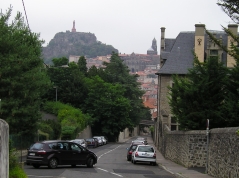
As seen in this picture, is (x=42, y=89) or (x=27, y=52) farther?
(x=42, y=89)

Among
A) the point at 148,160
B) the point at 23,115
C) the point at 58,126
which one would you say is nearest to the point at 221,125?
the point at 148,160

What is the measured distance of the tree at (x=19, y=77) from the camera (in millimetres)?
30219

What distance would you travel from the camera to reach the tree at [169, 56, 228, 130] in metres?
28.9

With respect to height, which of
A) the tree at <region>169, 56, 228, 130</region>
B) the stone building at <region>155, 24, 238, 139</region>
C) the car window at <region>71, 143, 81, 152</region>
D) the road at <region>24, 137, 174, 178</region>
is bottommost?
the road at <region>24, 137, 174, 178</region>

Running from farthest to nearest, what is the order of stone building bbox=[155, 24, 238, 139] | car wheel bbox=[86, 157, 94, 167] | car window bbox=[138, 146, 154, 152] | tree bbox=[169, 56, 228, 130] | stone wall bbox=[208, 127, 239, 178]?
stone building bbox=[155, 24, 238, 139]
car window bbox=[138, 146, 154, 152]
tree bbox=[169, 56, 228, 130]
car wheel bbox=[86, 157, 94, 167]
stone wall bbox=[208, 127, 239, 178]

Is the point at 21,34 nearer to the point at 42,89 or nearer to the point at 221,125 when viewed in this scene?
the point at 42,89

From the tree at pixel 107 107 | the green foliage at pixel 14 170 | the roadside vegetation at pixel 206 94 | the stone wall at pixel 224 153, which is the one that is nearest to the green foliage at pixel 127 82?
the tree at pixel 107 107

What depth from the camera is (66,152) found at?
1028 inches

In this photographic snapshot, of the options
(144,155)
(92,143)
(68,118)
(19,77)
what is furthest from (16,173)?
(68,118)

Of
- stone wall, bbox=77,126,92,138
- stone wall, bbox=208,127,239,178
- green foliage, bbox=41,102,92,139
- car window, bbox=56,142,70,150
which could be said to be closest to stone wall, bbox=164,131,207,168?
stone wall, bbox=208,127,239,178

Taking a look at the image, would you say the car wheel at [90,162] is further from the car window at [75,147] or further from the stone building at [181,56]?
the stone building at [181,56]

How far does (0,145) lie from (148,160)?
2489cm

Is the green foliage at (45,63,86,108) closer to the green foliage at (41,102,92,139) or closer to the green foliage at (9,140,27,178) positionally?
the green foliage at (41,102,92,139)

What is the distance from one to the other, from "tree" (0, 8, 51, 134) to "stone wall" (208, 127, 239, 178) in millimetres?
13016
